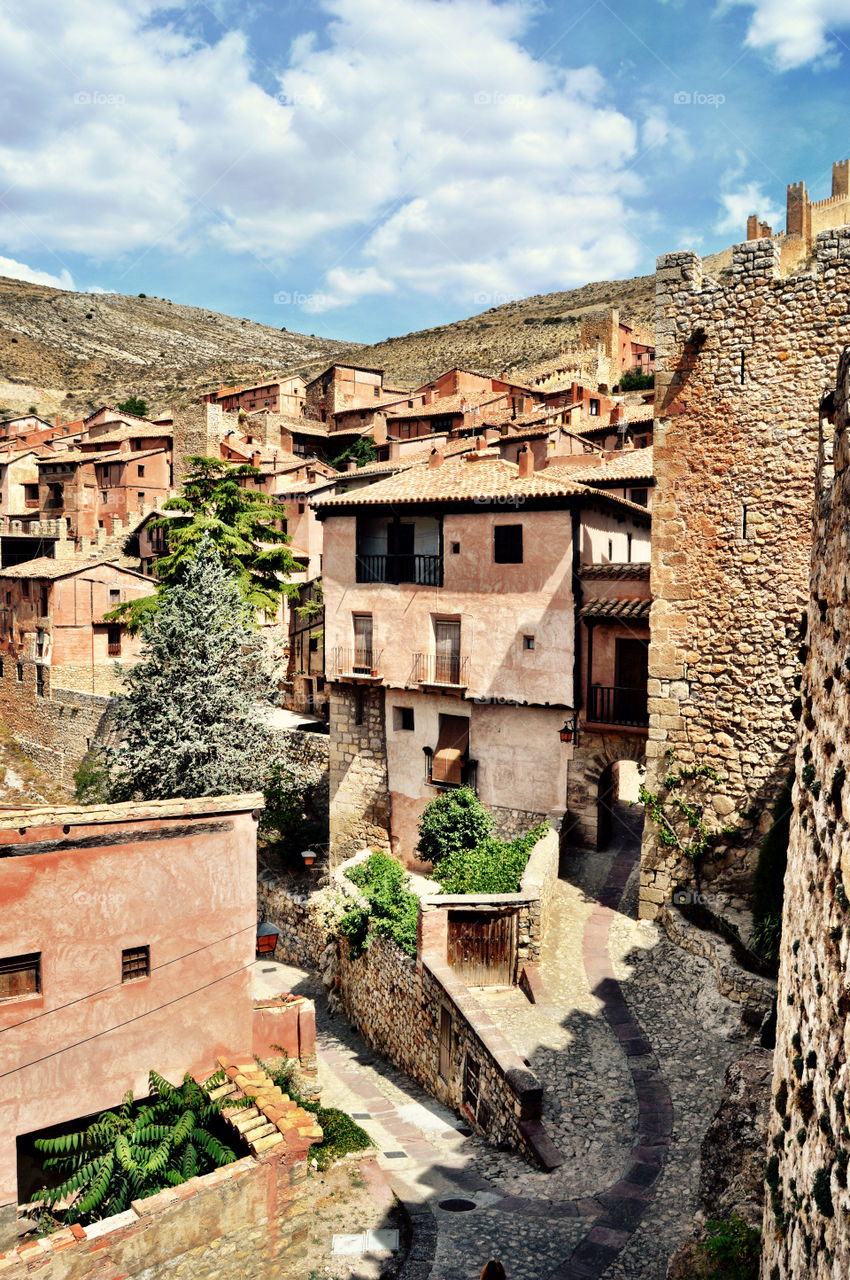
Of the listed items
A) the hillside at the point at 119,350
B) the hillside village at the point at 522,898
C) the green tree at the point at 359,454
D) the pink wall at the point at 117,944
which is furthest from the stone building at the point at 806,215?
the hillside at the point at 119,350

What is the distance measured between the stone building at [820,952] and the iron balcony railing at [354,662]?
17.0m

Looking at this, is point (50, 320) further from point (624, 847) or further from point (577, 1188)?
point (577, 1188)

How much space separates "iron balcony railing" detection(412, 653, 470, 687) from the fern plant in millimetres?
11110

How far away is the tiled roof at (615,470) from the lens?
976 inches

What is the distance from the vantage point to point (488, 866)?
16484 millimetres

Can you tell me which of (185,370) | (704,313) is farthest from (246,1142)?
(185,370)

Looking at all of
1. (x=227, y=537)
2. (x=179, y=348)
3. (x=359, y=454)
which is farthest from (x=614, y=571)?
(x=179, y=348)

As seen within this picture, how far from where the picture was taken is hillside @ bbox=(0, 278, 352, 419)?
84938 millimetres

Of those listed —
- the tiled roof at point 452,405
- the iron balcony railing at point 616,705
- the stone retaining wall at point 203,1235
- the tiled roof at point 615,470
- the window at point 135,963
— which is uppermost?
the tiled roof at point 452,405

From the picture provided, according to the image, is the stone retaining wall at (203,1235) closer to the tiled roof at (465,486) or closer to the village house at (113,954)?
the village house at (113,954)

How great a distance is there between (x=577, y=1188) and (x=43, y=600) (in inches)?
1153

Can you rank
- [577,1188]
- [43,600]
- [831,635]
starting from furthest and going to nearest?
[43,600] < [577,1188] < [831,635]

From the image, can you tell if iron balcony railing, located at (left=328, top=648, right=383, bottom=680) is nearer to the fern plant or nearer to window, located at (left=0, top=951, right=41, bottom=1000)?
the fern plant

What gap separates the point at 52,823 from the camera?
10484 millimetres
